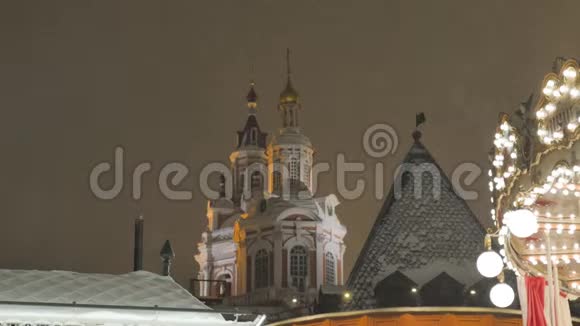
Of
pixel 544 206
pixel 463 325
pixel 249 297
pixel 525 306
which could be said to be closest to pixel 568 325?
pixel 525 306

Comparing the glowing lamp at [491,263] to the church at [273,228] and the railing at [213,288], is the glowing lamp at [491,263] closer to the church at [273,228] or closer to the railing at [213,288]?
the church at [273,228]

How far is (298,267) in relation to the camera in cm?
5994

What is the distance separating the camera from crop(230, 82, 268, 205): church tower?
213 feet

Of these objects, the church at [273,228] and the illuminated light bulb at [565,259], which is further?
the church at [273,228]

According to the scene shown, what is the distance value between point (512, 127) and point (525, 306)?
260 centimetres

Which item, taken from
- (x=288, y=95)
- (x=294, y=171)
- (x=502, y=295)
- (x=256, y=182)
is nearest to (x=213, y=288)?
(x=256, y=182)

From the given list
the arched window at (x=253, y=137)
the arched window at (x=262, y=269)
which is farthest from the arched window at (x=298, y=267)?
the arched window at (x=253, y=137)

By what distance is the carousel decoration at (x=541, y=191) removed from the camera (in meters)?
12.8

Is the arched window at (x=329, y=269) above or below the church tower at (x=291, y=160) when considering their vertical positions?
below

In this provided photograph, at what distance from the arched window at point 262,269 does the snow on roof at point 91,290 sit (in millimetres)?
49145

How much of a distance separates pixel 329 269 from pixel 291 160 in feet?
22.4

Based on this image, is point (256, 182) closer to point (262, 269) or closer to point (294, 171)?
point (294, 171)

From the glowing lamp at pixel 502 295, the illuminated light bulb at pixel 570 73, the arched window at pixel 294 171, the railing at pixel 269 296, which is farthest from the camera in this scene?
the arched window at pixel 294 171

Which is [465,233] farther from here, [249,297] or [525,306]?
[249,297]
